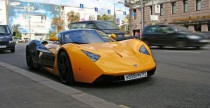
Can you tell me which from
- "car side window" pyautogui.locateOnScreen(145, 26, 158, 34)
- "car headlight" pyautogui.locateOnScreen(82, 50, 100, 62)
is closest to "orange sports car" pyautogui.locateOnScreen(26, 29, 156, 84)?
"car headlight" pyautogui.locateOnScreen(82, 50, 100, 62)

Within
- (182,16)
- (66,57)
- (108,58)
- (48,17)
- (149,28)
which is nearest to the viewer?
(108,58)

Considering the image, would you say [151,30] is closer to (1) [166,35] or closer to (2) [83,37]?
(1) [166,35]

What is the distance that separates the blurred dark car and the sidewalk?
38.3ft

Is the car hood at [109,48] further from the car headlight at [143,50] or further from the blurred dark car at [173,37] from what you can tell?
the blurred dark car at [173,37]

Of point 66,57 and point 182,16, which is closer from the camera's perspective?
point 66,57

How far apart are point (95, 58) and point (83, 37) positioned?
4.14 feet

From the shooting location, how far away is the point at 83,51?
20.0ft

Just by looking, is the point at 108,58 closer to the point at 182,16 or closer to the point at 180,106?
the point at 180,106

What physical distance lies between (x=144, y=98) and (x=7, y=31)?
51.2 ft

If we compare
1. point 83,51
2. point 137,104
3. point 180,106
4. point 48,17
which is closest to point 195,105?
point 180,106

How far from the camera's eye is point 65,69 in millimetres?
6500

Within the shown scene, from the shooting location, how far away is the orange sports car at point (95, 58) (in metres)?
5.82

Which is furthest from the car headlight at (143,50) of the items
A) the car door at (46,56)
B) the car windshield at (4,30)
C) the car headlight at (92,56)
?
the car windshield at (4,30)

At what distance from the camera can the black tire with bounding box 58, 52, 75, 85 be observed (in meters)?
6.31
